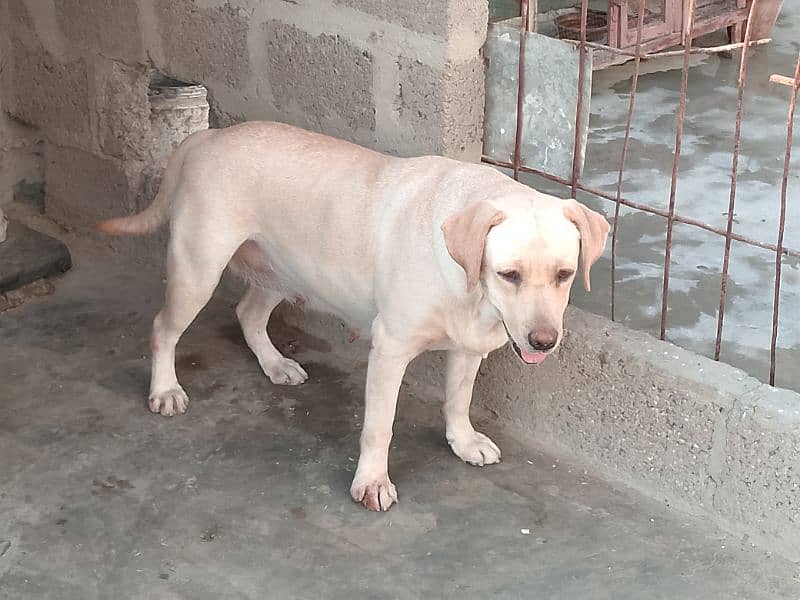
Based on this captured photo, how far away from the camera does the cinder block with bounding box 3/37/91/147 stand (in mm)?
5105

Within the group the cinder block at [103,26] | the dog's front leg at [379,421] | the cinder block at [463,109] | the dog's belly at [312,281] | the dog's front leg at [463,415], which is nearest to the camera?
the dog's front leg at [379,421]

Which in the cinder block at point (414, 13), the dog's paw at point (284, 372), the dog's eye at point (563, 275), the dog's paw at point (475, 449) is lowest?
the dog's paw at point (284, 372)

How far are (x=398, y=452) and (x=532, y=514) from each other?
546 millimetres

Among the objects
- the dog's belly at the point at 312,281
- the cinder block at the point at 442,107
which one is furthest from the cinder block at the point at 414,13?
the dog's belly at the point at 312,281

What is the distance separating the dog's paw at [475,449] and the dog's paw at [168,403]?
937 mm

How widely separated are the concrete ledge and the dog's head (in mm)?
649

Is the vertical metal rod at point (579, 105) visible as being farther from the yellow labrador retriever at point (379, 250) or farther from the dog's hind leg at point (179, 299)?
the dog's hind leg at point (179, 299)

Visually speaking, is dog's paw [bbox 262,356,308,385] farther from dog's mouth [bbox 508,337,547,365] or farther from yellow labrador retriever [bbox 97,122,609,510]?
dog's mouth [bbox 508,337,547,365]

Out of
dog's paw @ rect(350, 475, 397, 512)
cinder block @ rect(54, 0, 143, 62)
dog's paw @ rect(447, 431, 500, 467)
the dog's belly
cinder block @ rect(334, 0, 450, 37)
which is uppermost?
cinder block @ rect(334, 0, 450, 37)

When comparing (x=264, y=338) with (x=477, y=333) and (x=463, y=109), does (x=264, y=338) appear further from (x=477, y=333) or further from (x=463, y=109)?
(x=477, y=333)

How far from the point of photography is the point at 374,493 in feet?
11.4

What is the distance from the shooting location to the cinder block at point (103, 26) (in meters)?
4.77

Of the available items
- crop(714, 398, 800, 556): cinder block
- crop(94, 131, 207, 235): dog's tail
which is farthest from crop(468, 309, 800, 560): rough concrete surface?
crop(94, 131, 207, 235): dog's tail

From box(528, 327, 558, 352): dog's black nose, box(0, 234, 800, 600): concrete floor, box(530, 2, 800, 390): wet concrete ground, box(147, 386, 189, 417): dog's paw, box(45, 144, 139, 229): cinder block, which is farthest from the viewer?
box(45, 144, 139, 229): cinder block
